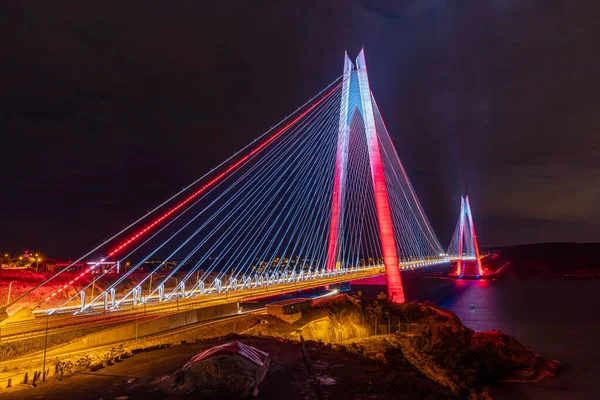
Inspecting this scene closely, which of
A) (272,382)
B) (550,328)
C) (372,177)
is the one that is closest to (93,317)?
(272,382)

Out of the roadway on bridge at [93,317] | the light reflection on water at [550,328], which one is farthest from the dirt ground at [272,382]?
the light reflection on water at [550,328]

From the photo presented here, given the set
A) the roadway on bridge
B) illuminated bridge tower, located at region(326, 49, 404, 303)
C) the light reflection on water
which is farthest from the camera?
illuminated bridge tower, located at region(326, 49, 404, 303)

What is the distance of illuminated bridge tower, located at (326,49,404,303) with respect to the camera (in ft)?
71.6

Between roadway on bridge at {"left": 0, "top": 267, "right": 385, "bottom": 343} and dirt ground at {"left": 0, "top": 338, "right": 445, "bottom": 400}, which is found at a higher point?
roadway on bridge at {"left": 0, "top": 267, "right": 385, "bottom": 343}

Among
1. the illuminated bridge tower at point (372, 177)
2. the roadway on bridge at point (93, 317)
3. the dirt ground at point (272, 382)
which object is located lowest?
the dirt ground at point (272, 382)

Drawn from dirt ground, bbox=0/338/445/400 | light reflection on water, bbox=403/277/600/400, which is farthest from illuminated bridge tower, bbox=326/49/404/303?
dirt ground, bbox=0/338/445/400

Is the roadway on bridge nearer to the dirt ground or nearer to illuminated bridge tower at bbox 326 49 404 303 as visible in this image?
the dirt ground

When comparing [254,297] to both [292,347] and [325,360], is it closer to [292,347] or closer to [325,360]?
[292,347]

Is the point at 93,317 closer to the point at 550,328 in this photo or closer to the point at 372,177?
the point at 372,177

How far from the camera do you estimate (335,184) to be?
26.8 metres

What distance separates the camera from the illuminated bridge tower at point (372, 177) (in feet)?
71.6

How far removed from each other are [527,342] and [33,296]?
26.2 m

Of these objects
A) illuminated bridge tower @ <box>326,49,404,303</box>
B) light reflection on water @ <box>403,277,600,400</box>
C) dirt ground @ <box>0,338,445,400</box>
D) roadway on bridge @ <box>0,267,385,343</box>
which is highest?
illuminated bridge tower @ <box>326,49,404,303</box>

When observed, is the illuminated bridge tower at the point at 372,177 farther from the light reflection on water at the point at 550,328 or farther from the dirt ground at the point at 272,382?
the dirt ground at the point at 272,382
